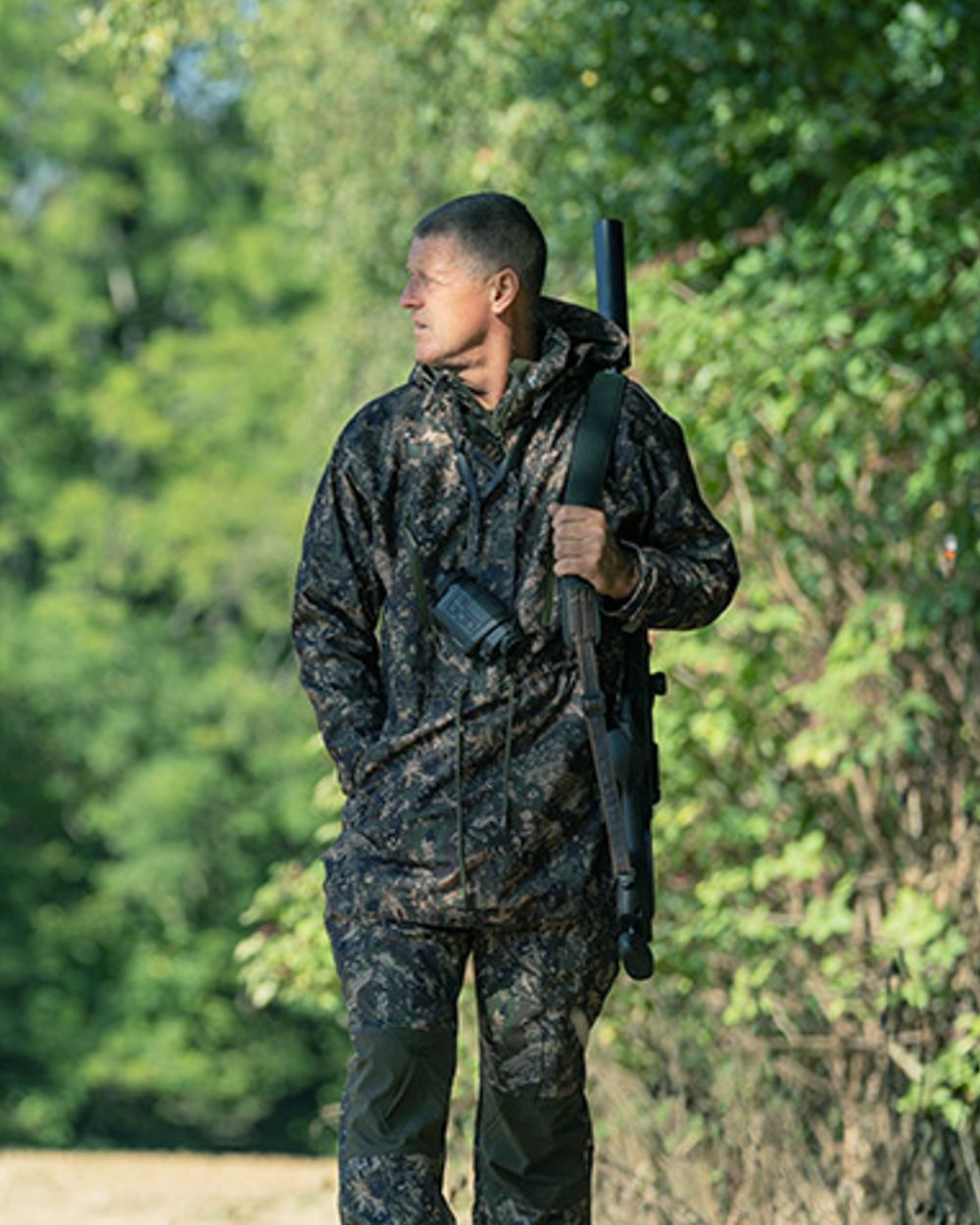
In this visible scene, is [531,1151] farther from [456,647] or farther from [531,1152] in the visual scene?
[456,647]

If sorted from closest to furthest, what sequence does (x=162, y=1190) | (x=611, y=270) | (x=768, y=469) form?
(x=611, y=270), (x=768, y=469), (x=162, y=1190)

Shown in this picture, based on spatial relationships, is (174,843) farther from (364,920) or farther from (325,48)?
(364,920)

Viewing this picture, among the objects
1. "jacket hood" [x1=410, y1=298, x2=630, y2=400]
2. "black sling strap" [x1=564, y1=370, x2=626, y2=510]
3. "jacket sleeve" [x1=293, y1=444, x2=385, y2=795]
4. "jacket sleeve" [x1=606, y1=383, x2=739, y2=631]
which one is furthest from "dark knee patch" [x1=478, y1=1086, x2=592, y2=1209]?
"jacket hood" [x1=410, y1=298, x2=630, y2=400]

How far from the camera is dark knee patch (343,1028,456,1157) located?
4176 mm

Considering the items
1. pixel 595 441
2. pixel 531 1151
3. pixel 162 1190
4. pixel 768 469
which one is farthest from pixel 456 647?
pixel 162 1190

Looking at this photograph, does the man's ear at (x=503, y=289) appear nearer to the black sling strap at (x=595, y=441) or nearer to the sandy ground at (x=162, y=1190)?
the black sling strap at (x=595, y=441)

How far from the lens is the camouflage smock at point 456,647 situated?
4.20 metres

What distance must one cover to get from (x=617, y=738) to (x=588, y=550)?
310 mm

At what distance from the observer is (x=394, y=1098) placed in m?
4.18

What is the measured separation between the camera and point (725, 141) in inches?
368

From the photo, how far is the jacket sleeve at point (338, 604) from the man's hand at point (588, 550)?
1.15 feet

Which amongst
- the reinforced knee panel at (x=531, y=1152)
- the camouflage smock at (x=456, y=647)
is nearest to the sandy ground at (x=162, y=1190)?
the reinforced knee panel at (x=531, y=1152)

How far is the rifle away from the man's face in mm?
215

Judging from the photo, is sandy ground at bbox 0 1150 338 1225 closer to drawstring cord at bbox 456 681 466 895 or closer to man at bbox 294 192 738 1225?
man at bbox 294 192 738 1225
